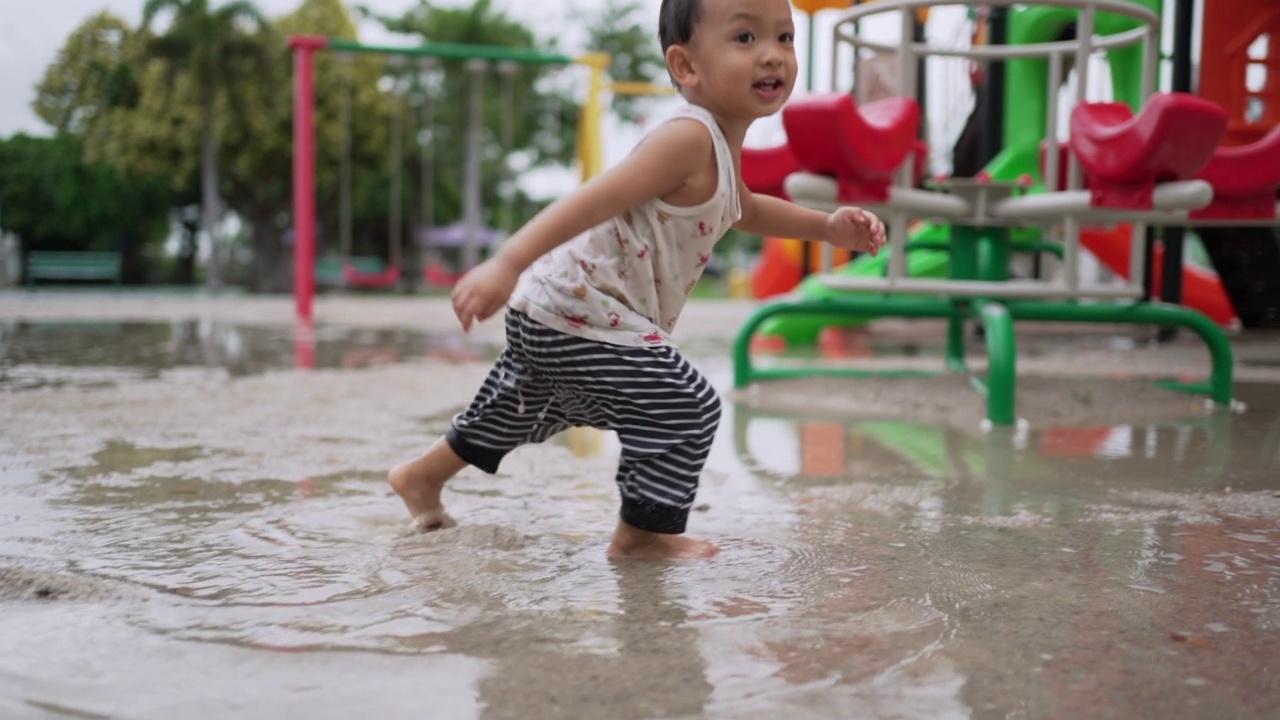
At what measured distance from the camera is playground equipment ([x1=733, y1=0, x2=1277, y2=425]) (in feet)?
10.0

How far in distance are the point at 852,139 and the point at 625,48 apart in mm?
26880

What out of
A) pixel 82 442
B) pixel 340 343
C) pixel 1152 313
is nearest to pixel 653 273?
pixel 82 442

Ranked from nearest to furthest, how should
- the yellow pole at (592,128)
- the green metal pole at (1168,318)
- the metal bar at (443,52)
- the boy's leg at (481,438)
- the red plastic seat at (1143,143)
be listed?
the boy's leg at (481,438)
the red plastic seat at (1143,143)
the green metal pole at (1168,318)
the metal bar at (443,52)
the yellow pole at (592,128)

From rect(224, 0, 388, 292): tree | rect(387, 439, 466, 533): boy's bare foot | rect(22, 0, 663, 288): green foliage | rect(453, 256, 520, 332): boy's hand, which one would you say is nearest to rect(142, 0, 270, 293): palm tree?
rect(22, 0, 663, 288): green foliage

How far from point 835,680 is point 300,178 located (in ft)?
29.3

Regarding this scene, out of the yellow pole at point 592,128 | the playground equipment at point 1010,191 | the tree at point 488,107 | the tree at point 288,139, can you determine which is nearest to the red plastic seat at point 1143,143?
the playground equipment at point 1010,191

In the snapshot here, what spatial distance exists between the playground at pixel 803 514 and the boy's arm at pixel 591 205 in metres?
0.38

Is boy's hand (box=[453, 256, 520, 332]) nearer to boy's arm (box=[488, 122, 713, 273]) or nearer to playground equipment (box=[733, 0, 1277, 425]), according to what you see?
boy's arm (box=[488, 122, 713, 273])

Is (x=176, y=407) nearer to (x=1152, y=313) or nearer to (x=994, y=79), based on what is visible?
(x=1152, y=313)

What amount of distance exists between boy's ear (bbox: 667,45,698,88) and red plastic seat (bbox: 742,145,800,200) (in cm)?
225

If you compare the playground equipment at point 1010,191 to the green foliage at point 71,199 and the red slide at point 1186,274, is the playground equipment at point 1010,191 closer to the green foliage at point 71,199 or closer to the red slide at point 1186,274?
the red slide at point 1186,274

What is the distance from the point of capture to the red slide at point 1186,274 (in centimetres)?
684

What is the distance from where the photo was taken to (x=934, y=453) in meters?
2.75

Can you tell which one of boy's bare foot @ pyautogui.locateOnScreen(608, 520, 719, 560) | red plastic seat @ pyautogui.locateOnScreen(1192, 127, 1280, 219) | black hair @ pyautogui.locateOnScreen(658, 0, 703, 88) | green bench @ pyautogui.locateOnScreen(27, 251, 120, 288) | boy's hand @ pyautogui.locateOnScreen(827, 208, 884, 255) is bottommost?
green bench @ pyautogui.locateOnScreen(27, 251, 120, 288)
